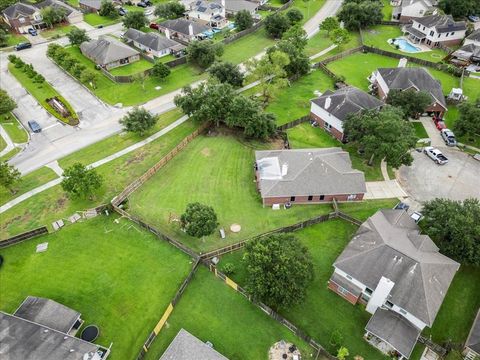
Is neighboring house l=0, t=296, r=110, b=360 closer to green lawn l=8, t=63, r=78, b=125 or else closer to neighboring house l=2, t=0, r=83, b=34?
green lawn l=8, t=63, r=78, b=125

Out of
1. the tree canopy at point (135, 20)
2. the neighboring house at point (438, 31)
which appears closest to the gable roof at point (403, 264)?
the neighboring house at point (438, 31)

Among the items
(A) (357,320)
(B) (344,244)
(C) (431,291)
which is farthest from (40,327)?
(C) (431,291)

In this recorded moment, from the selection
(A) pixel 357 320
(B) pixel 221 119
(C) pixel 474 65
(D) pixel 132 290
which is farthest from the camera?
(C) pixel 474 65

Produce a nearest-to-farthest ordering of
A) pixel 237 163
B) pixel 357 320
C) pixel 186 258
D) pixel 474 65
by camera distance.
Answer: pixel 357 320
pixel 186 258
pixel 237 163
pixel 474 65

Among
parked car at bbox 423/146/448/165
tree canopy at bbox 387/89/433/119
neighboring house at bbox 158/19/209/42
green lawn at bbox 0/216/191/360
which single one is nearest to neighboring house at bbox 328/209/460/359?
green lawn at bbox 0/216/191/360

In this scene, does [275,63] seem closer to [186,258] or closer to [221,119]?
[221,119]

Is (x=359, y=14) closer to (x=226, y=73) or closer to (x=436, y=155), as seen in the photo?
(x=226, y=73)
